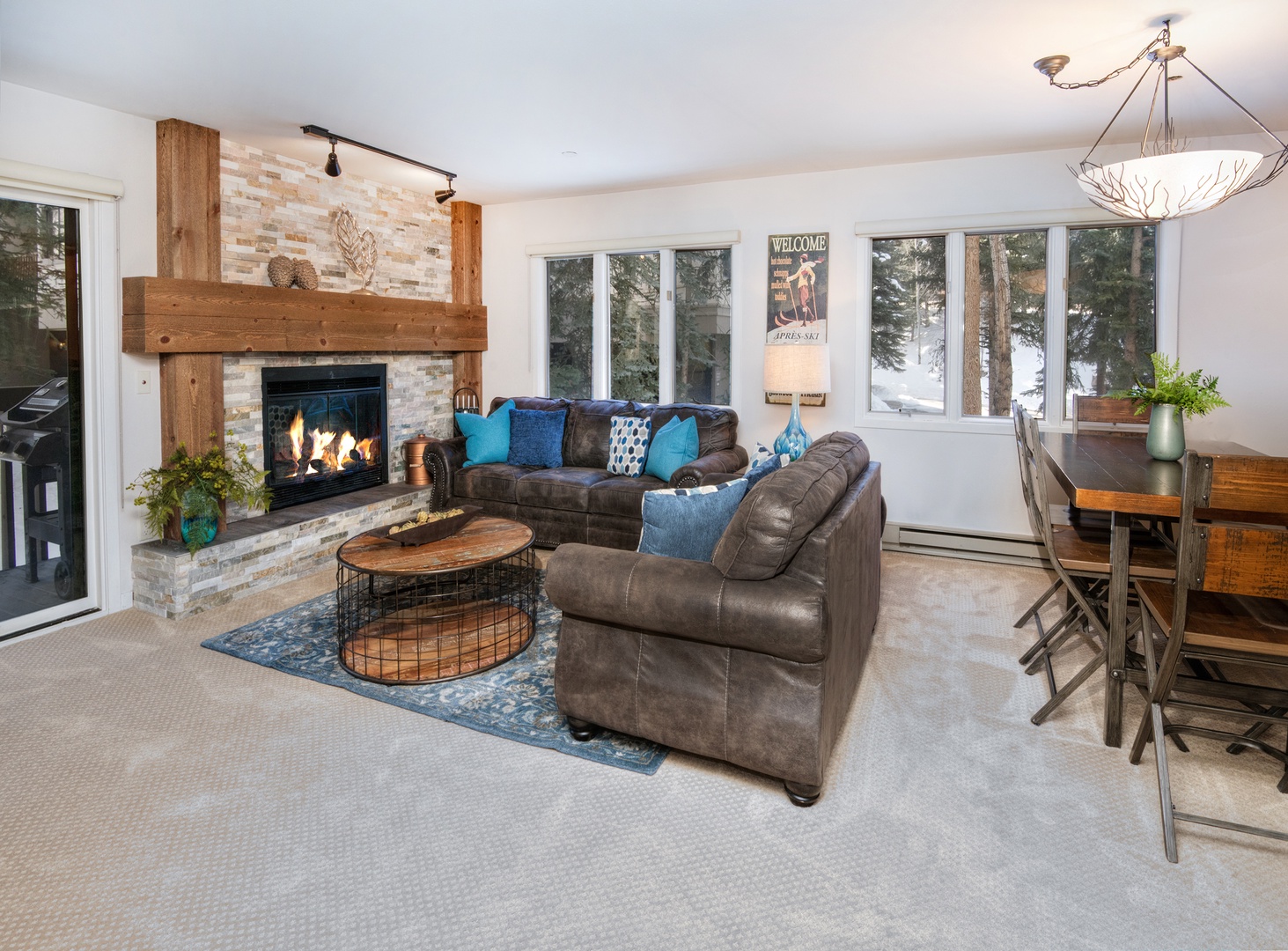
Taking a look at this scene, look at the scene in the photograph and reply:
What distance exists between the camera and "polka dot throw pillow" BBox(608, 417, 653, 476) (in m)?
5.12

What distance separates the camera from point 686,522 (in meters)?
2.51

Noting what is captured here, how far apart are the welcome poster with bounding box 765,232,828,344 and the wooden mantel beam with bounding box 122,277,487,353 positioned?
2469 mm

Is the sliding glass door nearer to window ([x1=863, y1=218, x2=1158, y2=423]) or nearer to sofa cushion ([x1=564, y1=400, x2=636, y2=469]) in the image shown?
sofa cushion ([x1=564, y1=400, x2=636, y2=469])

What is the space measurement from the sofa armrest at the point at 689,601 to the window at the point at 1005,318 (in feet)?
11.1

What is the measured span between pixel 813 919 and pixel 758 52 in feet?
9.98

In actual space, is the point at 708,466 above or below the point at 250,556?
above

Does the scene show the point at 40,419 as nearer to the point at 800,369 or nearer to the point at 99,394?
the point at 99,394

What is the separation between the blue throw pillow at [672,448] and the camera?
16.2ft

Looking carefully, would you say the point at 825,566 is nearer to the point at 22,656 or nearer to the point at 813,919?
the point at 813,919

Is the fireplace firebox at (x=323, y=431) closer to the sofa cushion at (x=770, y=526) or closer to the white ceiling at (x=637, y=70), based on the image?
the white ceiling at (x=637, y=70)

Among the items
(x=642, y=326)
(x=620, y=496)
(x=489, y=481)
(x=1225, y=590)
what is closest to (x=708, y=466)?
(x=620, y=496)

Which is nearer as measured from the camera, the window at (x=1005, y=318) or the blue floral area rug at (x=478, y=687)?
the blue floral area rug at (x=478, y=687)

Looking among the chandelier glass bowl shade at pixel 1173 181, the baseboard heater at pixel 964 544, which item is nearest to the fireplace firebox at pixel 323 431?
the baseboard heater at pixel 964 544

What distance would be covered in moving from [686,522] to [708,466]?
2.25 m
